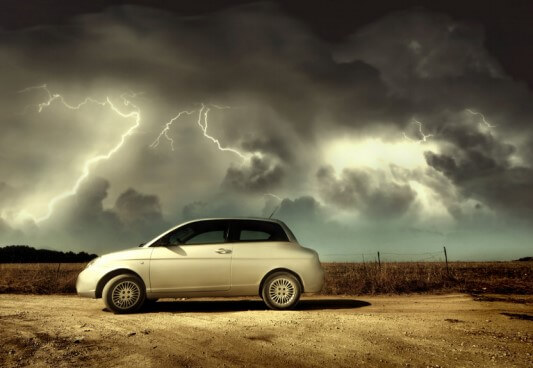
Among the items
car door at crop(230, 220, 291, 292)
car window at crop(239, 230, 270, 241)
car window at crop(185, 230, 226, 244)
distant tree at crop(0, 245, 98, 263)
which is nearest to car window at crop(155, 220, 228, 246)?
car window at crop(185, 230, 226, 244)

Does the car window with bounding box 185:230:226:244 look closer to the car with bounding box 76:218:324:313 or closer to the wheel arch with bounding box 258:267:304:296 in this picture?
the car with bounding box 76:218:324:313

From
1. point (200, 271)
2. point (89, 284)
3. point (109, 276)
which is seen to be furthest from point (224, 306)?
point (89, 284)

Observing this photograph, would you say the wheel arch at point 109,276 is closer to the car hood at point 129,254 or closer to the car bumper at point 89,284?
the car bumper at point 89,284

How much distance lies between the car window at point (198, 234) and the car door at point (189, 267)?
0.08m

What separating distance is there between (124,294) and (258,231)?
2.68 m

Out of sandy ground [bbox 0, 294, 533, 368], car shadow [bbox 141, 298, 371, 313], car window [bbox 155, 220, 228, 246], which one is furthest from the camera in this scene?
car shadow [bbox 141, 298, 371, 313]

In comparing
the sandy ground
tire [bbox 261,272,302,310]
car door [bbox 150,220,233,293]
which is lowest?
the sandy ground

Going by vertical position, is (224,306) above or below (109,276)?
below

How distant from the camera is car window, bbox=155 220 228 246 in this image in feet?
26.2

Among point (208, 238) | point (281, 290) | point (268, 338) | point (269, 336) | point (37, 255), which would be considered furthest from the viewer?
point (37, 255)

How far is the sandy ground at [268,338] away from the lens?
4574 mm

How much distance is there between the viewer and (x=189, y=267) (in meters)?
7.80

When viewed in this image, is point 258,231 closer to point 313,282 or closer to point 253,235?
point 253,235

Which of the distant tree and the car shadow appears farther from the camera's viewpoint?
the distant tree
